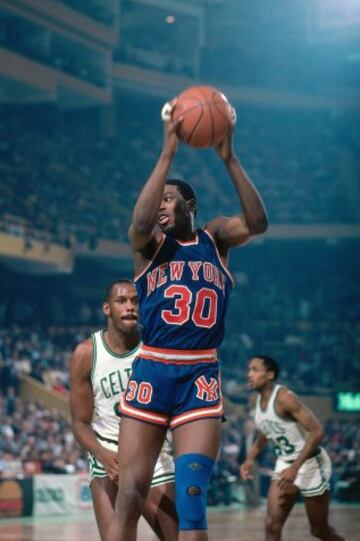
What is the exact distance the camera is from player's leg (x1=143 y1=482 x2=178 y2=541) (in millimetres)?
7688

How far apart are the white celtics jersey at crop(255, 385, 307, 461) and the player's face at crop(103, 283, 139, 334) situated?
3.84 metres

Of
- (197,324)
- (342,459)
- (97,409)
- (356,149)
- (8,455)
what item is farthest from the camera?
(356,149)

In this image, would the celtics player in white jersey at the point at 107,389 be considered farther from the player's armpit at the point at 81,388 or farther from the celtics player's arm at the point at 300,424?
the celtics player's arm at the point at 300,424

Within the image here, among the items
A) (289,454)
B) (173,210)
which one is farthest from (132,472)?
(289,454)

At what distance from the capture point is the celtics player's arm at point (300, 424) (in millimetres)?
10766

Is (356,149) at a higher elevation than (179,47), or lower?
lower

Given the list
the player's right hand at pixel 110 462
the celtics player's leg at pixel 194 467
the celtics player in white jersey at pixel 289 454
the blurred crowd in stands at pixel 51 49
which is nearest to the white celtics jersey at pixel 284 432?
the celtics player in white jersey at pixel 289 454

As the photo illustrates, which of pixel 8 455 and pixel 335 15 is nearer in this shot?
pixel 8 455

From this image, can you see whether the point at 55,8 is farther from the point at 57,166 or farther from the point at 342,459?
the point at 342,459

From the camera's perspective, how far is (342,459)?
2891 cm

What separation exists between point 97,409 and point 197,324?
5.51 ft

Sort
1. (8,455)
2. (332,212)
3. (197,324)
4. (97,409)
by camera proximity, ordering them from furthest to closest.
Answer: (332,212), (8,455), (97,409), (197,324)

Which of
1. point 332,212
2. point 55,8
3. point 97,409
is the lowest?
point 97,409

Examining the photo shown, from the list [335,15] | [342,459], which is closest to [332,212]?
[335,15]
